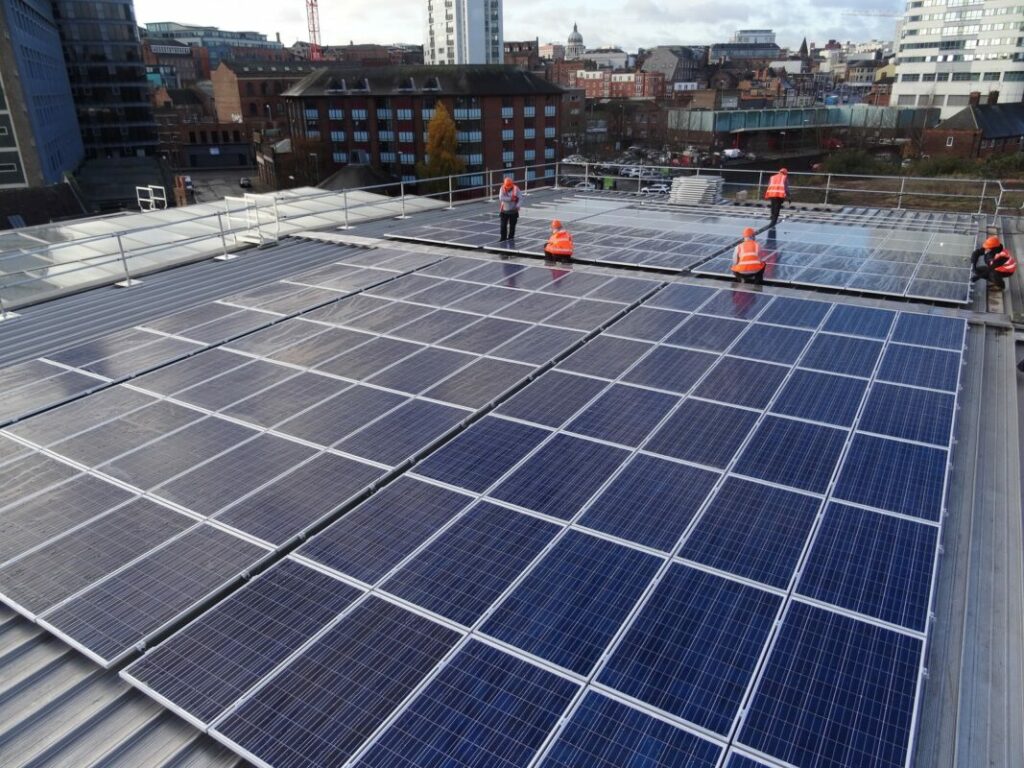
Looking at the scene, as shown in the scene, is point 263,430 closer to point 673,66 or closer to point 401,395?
point 401,395

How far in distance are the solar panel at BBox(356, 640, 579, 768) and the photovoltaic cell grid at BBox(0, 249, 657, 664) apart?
262cm

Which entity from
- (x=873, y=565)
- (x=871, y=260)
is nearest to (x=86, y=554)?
(x=873, y=565)

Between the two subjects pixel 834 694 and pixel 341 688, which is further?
pixel 341 688

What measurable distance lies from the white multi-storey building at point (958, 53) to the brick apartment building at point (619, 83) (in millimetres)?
60623

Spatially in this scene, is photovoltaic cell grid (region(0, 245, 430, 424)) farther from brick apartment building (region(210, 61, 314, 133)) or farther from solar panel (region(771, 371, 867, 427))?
brick apartment building (region(210, 61, 314, 133))

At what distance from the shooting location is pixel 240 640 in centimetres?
598

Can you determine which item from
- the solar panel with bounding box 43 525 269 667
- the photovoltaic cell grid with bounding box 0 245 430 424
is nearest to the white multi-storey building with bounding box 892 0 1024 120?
the photovoltaic cell grid with bounding box 0 245 430 424

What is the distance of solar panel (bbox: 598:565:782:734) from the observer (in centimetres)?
524

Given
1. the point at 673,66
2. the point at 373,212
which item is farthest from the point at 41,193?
the point at 673,66

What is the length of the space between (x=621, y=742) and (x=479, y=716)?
111 centimetres

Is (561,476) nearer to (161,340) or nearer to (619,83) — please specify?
(161,340)

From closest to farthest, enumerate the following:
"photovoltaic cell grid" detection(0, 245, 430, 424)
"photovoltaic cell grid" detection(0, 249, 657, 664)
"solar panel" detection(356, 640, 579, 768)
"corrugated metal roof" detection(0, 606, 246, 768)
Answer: "solar panel" detection(356, 640, 579, 768), "corrugated metal roof" detection(0, 606, 246, 768), "photovoltaic cell grid" detection(0, 249, 657, 664), "photovoltaic cell grid" detection(0, 245, 430, 424)

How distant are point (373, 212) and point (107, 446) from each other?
17472mm

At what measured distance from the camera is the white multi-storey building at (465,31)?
155 meters
